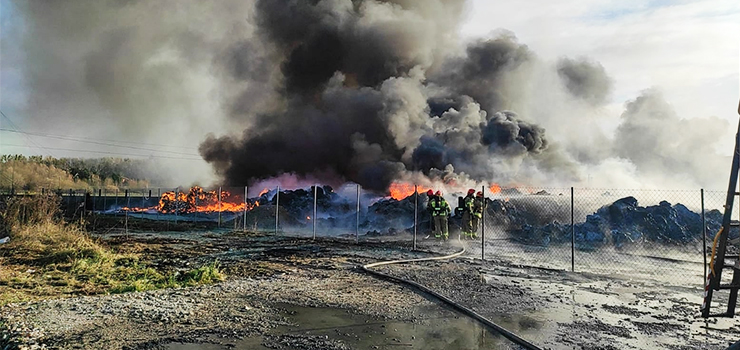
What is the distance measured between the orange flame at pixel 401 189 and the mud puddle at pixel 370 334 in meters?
22.0

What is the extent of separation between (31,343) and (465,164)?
27.3 m

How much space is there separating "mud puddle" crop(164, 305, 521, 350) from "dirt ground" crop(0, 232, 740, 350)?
0.04ft

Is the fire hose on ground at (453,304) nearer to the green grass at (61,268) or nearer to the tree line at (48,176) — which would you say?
the green grass at (61,268)

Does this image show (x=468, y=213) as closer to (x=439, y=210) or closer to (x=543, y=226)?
(x=439, y=210)

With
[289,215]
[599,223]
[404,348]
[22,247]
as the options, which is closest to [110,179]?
[289,215]

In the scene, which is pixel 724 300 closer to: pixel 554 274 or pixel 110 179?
pixel 554 274

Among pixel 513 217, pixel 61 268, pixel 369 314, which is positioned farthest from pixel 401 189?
pixel 369 314

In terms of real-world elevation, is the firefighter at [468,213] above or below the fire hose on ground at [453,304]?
above

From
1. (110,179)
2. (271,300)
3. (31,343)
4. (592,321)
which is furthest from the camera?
(110,179)

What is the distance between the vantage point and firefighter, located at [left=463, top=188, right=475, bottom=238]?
1678cm

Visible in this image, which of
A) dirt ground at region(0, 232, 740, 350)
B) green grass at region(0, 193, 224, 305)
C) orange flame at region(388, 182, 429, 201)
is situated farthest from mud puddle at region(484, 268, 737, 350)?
orange flame at region(388, 182, 429, 201)

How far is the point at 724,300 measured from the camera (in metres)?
7.91

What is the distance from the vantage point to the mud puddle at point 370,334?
17.9 ft

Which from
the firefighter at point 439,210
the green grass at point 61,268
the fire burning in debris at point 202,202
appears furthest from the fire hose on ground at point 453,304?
the fire burning in debris at point 202,202
